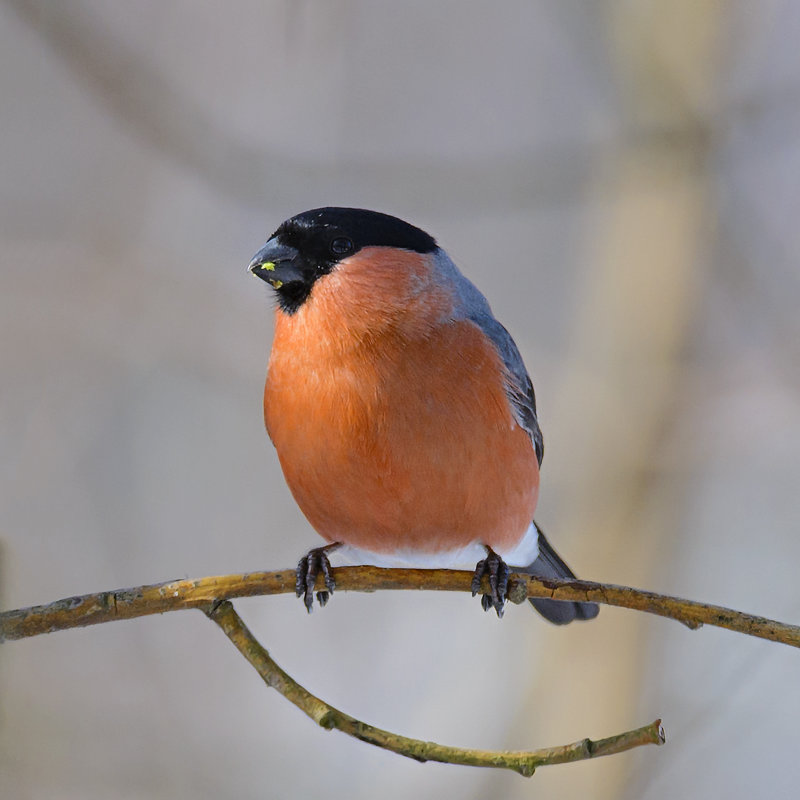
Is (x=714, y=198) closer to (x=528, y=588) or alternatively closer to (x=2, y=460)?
(x=528, y=588)

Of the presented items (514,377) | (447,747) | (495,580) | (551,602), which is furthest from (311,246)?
(551,602)

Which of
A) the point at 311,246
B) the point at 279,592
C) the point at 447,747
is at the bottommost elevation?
the point at 447,747

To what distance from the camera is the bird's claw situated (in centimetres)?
181

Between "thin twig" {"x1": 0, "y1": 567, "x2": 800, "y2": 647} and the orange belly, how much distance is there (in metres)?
0.30

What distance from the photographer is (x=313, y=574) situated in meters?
1.93

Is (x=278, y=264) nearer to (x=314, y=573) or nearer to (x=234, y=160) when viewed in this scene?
(x=314, y=573)

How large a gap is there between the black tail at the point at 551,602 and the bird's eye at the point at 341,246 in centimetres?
99

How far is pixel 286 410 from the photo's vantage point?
1.93 metres

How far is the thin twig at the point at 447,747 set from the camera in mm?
1211

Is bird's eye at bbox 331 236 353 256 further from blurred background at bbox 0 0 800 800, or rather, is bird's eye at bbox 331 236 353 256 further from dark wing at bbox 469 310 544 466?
blurred background at bbox 0 0 800 800

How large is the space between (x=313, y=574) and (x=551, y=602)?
884 mm

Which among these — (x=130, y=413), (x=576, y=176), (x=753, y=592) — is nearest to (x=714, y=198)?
(x=576, y=176)

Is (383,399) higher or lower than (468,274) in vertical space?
lower

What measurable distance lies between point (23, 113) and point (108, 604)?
9.43ft
